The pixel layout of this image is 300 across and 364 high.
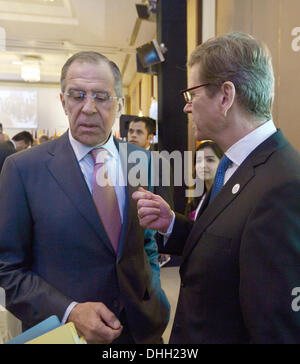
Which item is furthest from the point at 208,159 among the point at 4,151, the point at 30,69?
the point at 30,69

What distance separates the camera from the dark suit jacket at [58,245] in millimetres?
1045

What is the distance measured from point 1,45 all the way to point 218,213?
25.0 feet

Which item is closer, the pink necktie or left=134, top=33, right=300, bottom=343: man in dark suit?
left=134, top=33, right=300, bottom=343: man in dark suit

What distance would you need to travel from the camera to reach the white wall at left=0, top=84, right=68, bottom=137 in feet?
34.8

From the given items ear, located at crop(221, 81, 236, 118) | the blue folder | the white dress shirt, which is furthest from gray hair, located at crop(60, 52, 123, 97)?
the blue folder

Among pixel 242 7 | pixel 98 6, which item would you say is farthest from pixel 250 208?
pixel 98 6

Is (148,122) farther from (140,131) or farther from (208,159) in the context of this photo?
(208,159)

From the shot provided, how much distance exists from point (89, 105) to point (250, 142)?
0.59 m

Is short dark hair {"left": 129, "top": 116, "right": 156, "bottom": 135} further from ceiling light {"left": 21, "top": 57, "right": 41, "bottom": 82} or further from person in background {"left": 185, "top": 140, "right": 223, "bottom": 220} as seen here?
ceiling light {"left": 21, "top": 57, "right": 41, "bottom": 82}

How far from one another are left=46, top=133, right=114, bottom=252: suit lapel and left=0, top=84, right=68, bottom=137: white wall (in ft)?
33.0

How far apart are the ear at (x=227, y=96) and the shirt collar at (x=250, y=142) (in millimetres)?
103

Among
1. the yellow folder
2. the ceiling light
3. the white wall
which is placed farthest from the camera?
the white wall

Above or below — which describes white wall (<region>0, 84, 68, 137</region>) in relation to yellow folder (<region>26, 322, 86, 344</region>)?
above
